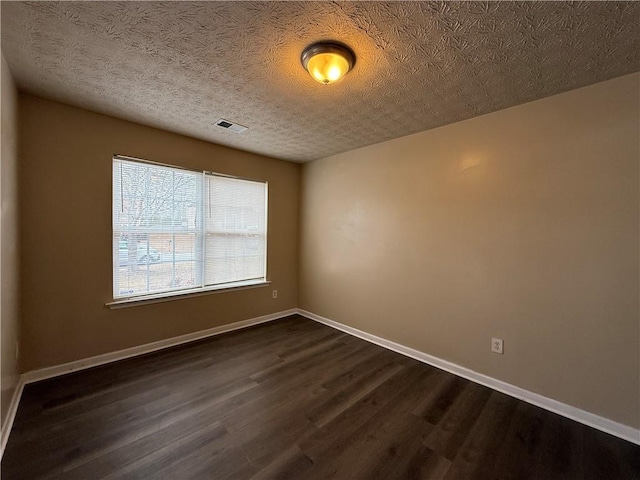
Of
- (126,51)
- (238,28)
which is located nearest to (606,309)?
(238,28)

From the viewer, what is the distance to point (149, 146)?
8.93ft

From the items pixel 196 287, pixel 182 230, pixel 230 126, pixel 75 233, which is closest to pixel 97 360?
pixel 196 287

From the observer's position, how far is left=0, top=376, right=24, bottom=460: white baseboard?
4.98 feet

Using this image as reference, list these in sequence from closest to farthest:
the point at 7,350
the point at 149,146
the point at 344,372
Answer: the point at 7,350 → the point at 344,372 → the point at 149,146

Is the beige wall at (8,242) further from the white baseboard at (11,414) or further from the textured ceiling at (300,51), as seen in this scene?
the textured ceiling at (300,51)

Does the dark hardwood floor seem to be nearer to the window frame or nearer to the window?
the window frame

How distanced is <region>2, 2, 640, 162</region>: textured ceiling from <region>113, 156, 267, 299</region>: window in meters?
0.73

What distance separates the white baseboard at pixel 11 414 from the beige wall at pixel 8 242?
2.1 inches

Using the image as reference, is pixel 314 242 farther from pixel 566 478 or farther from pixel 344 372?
pixel 566 478

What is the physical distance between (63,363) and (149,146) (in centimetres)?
219

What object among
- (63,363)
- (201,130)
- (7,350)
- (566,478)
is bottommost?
(566,478)

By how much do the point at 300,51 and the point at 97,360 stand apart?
318 cm

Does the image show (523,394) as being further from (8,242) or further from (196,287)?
(8,242)

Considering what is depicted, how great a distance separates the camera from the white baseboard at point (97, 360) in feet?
5.73
